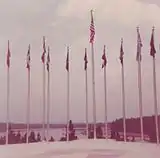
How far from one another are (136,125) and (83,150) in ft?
1.82

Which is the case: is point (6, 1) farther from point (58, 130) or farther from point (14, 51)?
point (58, 130)

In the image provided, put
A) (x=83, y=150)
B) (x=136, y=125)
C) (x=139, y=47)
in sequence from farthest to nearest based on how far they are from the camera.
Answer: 1. (x=139, y=47)
2. (x=136, y=125)
3. (x=83, y=150)

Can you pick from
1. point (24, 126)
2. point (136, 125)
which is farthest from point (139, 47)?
point (24, 126)

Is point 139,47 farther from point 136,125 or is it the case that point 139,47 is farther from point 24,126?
point 24,126

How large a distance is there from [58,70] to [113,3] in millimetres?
866

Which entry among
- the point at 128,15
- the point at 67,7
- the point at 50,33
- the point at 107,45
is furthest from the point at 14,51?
the point at 128,15

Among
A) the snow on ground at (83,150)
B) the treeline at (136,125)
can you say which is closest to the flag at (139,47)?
the treeline at (136,125)

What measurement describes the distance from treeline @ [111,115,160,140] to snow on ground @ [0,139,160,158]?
122mm

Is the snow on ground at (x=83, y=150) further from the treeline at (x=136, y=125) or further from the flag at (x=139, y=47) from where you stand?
the flag at (x=139, y=47)

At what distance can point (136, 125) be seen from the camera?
3.66 m

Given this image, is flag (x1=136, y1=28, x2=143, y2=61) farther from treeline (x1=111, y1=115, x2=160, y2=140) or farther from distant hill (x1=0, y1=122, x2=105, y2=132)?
distant hill (x1=0, y1=122, x2=105, y2=132)

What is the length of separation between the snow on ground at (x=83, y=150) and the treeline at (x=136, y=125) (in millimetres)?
122

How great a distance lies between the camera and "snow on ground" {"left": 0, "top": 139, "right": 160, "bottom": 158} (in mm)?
3467

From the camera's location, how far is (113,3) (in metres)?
3.89
